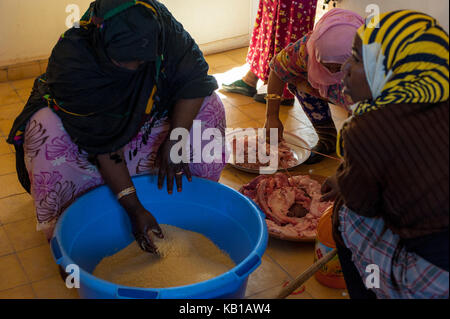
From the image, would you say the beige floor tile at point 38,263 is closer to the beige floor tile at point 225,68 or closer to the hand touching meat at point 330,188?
the hand touching meat at point 330,188

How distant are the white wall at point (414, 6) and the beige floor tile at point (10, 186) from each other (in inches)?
76.3

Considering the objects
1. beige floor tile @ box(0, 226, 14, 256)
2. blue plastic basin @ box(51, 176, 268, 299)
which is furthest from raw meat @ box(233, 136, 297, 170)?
beige floor tile @ box(0, 226, 14, 256)

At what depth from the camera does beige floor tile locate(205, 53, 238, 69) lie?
3.76 m

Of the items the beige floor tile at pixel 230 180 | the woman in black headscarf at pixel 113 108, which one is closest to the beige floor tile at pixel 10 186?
the woman in black headscarf at pixel 113 108

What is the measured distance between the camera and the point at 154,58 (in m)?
Result: 1.58

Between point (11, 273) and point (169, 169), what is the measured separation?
27.0 inches

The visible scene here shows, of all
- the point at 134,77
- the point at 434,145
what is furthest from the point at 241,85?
the point at 434,145

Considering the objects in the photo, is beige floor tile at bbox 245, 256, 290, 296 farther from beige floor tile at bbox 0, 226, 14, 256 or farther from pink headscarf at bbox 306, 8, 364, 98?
beige floor tile at bbox 0, 226, 14, 256

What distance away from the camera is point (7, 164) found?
2.46 m

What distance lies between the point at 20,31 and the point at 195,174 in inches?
76.0

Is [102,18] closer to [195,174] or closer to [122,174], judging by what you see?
[122,174]

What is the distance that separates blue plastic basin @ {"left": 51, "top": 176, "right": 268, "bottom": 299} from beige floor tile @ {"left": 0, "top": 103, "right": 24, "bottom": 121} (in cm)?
136

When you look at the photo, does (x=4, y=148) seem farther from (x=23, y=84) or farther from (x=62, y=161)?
(x=62, y=161)

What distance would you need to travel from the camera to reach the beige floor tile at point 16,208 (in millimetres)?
2107
